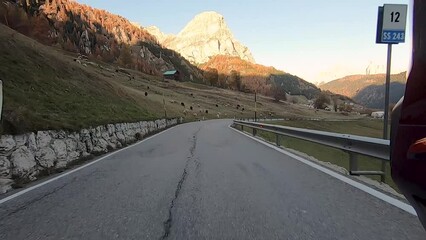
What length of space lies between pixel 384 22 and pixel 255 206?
4.56 meters

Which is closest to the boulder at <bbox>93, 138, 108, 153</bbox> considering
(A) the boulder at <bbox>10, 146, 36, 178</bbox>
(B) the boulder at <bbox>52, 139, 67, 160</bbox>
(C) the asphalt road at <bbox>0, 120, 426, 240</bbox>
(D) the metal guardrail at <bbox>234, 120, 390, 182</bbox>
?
(B) the boulder at <bbox>52, 139, 67, 160</bbox>

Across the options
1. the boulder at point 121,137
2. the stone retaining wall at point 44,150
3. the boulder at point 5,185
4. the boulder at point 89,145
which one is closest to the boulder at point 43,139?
the stone retaining wall at point 44,150

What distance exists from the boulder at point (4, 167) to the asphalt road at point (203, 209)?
86 centimetres

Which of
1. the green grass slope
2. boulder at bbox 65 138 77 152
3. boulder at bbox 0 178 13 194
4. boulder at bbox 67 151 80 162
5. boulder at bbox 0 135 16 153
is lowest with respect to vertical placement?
boulder at bbox 67 151 80 162

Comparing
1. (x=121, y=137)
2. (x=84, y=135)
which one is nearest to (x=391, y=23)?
(x=84, y=135)

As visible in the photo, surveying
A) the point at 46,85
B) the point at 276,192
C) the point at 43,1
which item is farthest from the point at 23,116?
the point at 43,1

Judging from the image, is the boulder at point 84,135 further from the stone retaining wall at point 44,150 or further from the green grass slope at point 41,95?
the green grass slope at point 41,95

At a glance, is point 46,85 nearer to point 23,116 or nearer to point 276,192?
point 23,116

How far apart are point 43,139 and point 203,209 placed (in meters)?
5.92

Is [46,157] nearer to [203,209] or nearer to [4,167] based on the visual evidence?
[4,167]

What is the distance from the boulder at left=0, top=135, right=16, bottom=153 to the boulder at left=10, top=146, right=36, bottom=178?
0.50 feet

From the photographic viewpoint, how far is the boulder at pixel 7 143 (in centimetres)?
A: 786

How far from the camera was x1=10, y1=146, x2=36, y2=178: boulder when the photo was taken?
318 inches

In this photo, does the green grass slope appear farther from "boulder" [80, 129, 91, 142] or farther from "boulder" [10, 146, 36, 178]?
"boulder" [10, 146, 36, 178]
